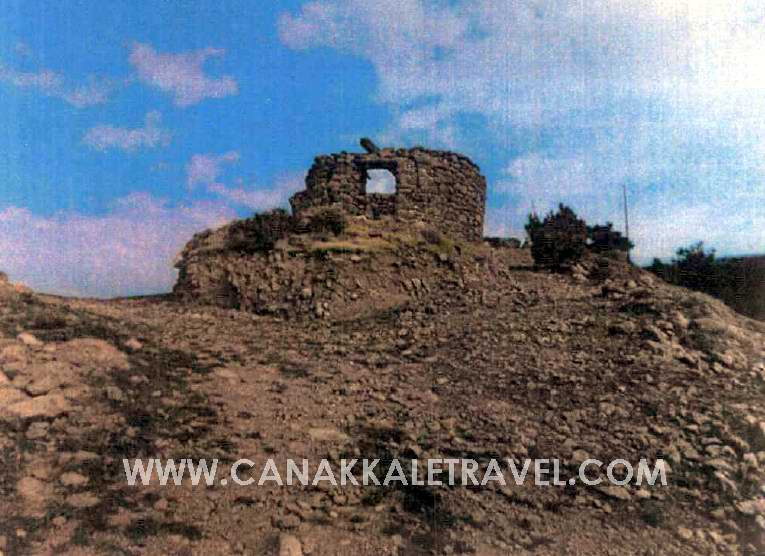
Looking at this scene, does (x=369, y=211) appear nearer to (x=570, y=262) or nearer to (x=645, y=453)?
(x=570, y=262)

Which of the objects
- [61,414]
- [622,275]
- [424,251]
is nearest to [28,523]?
[61,414]

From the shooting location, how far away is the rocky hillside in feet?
12.6

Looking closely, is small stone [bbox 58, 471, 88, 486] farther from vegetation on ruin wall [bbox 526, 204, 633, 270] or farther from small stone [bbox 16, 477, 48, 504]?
vegetation on ruin wall [bbox 526, 204, 633, 270]

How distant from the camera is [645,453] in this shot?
498 centimetres

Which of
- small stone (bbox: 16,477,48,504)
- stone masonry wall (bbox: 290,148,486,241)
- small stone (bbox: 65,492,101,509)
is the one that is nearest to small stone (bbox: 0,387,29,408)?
small stone (bbox: 16,477,48,504)

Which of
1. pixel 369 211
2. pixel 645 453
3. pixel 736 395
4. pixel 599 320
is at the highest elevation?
pixel 369 211

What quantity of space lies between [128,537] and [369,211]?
10.5 metres

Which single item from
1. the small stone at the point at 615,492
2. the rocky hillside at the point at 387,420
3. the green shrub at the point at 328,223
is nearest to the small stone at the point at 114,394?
the rocky hillside at the point at 387,420

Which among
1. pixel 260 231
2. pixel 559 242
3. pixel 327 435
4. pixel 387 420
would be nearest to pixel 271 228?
pixel 260 231

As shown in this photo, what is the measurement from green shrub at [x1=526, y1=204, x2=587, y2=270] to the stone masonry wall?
17.4 ft

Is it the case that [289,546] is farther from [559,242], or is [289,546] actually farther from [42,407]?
[559,242]

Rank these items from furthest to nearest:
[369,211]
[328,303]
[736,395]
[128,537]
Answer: [369,211], [328,303], [736,395], [128,537]

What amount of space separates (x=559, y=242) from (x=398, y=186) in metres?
7.18

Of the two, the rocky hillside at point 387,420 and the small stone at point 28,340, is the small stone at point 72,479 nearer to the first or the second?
the rocky hillside at point 387,420
